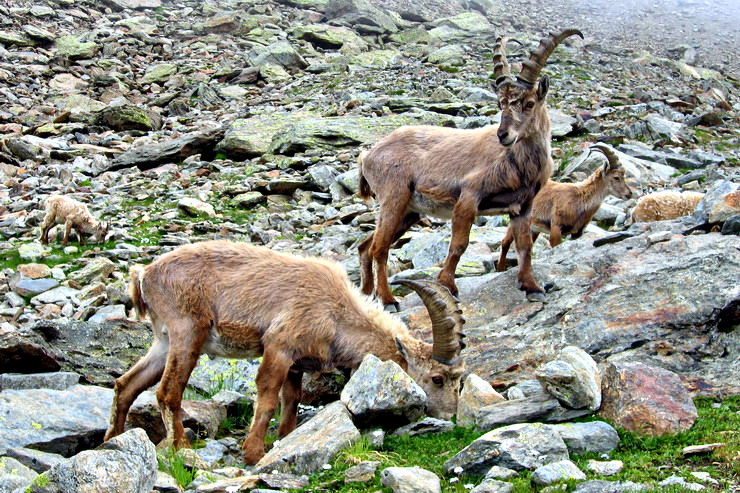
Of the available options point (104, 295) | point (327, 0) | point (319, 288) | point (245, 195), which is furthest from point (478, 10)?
point (319, 288)

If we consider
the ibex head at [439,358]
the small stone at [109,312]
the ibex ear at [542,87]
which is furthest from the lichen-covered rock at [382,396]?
the small stone at [109,312]

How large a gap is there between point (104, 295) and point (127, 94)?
22.1 m

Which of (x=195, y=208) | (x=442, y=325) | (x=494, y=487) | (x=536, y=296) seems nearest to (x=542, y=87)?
(x=536, y=296)

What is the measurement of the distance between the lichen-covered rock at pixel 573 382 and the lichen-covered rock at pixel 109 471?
3.19m

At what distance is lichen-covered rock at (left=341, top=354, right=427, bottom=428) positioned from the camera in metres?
6.71

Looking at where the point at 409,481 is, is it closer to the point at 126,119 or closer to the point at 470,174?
the point at 470,174

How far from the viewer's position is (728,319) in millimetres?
7730

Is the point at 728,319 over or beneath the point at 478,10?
over

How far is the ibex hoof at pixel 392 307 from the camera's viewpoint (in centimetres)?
969

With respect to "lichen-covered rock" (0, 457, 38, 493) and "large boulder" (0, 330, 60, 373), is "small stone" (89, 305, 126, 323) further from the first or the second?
"lichen-covered rock" (0, 457, 38, 493)

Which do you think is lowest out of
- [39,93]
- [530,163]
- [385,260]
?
[39,93]

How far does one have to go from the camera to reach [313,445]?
604cm

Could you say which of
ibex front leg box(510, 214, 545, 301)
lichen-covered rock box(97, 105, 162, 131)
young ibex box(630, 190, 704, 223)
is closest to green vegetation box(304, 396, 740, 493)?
ibex front leg box(510, 214, 545, 301)

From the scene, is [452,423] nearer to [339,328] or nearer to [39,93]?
[339,328]
